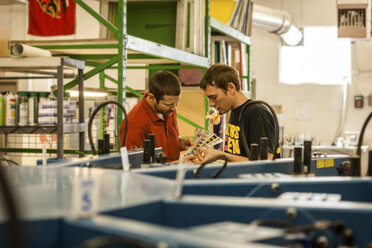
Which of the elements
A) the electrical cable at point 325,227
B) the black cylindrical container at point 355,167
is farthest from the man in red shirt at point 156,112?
the electrical cable at point 325,227

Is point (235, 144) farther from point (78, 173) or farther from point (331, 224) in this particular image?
point (331, 224)

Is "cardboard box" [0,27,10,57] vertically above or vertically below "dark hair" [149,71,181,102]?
above

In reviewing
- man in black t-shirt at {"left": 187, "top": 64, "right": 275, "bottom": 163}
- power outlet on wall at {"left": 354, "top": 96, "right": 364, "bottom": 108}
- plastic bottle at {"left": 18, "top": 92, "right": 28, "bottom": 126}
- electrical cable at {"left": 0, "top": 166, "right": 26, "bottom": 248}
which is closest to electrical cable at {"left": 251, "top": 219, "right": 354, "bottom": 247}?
electrical cable at {"left": 0, "top": 166, "right": 26, "bottom": 248}

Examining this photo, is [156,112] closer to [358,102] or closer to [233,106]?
[233,106]

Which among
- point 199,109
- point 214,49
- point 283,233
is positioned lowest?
point 283,233

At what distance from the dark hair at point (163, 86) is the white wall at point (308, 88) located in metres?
6.48

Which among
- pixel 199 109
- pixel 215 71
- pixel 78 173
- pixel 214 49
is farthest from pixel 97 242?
pixel 214 49

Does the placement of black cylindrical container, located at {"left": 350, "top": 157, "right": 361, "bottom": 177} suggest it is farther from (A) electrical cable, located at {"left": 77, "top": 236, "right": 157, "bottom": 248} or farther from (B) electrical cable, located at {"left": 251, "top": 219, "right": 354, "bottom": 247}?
(A) electrical cable, located at {"left": 77, "top": 236, "right": 157, "bottom": 248}

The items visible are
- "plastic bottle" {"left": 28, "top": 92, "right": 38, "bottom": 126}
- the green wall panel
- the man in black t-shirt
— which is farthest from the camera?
the green wall panel

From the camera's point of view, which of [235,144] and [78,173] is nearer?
[78,173]

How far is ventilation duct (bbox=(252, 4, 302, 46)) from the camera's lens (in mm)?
7957

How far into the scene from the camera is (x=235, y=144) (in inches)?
117

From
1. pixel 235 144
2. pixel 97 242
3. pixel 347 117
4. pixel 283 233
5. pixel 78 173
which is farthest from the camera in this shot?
pixel 347 117

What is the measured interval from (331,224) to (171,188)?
20.2 inches
